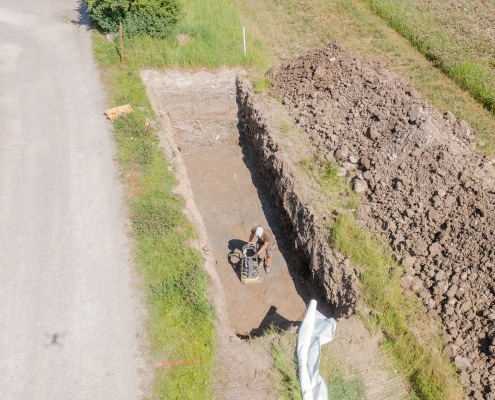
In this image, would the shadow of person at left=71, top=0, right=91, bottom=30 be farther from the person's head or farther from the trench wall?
the person's head

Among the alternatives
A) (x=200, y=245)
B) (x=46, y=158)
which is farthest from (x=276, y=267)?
(x=46, y=158)

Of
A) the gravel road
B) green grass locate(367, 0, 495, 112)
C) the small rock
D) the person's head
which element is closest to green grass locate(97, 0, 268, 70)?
the gravel road

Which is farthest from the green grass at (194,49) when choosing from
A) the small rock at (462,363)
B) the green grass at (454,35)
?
the small rock at (462,363)

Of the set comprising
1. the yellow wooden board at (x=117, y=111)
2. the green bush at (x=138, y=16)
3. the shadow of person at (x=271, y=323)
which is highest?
the green bush at (x=138, y=16)

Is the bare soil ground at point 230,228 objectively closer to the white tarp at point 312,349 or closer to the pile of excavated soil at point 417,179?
the white tarp at point 312,349

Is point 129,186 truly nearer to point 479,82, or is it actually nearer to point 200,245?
point 200,245

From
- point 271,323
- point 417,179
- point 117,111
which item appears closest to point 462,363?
point 271,323
